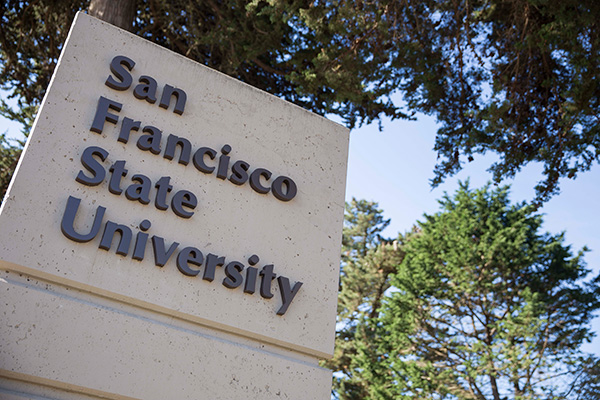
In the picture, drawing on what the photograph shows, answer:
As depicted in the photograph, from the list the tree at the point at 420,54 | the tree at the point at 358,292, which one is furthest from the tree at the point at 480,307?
the tree at the point at 420,54

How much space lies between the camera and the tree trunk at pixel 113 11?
591cm

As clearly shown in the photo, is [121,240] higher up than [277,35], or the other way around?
[277,35]

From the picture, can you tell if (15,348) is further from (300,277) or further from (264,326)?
(300,277)

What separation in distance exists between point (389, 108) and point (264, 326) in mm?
4038

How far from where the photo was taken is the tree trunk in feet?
19.4

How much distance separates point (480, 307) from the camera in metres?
16.2

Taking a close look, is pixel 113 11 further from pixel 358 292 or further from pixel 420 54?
pixel 358 292

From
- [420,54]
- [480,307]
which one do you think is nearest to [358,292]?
[480,307]

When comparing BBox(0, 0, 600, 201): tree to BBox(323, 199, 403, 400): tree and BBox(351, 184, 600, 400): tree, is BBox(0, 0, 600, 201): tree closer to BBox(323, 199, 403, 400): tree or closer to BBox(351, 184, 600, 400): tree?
BBox(351, 184, 600, 400): tree

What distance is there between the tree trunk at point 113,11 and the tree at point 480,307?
11744mm

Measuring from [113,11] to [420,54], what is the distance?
3.20m

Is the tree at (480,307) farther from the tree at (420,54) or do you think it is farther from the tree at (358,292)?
the tree at (420,54)

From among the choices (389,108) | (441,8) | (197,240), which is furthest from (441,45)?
(197,240)

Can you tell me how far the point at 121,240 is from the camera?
318 centimetres
